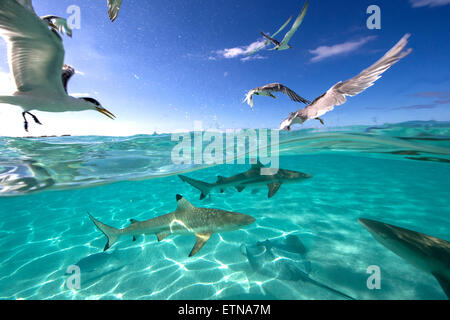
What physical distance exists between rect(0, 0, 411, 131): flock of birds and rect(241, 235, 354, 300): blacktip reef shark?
3.85 meters

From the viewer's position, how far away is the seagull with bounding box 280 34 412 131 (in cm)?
241

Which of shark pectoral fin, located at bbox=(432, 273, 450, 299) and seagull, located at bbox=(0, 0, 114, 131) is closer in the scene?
seagull, located at bbox=(0, 0, 114, 131)

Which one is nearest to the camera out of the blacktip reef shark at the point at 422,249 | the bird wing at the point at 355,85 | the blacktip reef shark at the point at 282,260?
the bird wing at the point at 355,85

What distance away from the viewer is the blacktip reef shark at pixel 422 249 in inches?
125

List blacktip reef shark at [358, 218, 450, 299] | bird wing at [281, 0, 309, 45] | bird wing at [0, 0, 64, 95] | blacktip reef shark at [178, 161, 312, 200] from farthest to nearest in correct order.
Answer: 1. blacktip reef shark at [178, 161, 312, 200]
2. bird wing at [281, 0, 309, 45]
3. blacktip reef shark at [358, 218, 450, 299]
4. bird wing at [0, 0, 64, 95]

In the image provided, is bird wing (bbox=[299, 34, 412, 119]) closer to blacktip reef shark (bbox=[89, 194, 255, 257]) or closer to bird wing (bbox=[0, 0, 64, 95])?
blacktip reef shark (bbox=[89, 194, 255, 257])

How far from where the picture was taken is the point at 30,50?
2.63 metres

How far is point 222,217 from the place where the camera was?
4.24 metres

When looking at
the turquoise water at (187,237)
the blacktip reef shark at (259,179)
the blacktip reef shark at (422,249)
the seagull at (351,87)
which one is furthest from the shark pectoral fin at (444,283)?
the blacktip reef shark at (259,179)

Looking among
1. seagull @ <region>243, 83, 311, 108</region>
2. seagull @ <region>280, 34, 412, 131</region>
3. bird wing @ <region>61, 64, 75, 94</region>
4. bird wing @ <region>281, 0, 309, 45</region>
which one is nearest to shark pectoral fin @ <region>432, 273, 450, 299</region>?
seagull @ <region>280, 34, 412, 131</region>

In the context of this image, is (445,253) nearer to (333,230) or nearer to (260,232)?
(333,230)

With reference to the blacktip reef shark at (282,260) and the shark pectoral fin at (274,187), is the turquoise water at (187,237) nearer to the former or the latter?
the blacktip reef shark at (282,260)

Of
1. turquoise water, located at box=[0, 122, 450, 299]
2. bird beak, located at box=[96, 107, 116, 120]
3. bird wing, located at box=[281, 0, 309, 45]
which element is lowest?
turquoise water, located at box=[0, 122, 450, 299]
